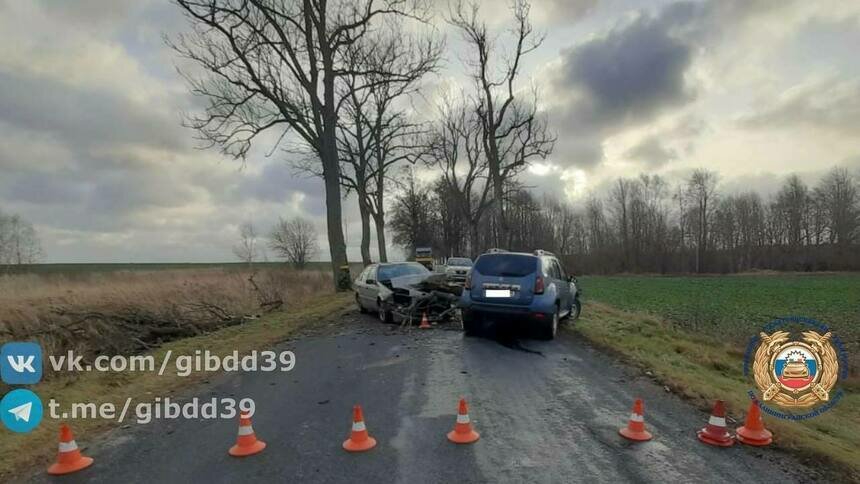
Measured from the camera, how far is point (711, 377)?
8086mm

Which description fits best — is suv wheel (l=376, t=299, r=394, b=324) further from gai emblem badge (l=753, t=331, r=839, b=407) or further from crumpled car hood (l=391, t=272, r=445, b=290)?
gai emblem badge (l=753, t=331, r=839, b=407)

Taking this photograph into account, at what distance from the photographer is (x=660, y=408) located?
228 inches

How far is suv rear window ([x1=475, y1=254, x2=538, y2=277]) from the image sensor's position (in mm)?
10234

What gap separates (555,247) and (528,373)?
77848mm

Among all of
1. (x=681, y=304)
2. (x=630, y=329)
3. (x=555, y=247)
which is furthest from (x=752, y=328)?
(x=555, y=247)

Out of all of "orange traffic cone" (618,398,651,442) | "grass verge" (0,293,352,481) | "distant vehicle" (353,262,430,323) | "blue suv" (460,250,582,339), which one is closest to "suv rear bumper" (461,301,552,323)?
"blue suv" (460,250,582,339)

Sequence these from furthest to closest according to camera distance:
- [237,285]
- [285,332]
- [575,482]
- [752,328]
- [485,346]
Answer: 1. [237,285]
2. [752,328]
3. [285,332]
4. [485,346]
5. [575,482]

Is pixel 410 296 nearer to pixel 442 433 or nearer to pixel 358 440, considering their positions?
pixel 442 433

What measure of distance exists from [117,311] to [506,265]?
32.7 ft

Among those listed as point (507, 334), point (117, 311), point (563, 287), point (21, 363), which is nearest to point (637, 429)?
point (507, 334)

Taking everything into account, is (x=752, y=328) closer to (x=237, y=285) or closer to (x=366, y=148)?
(x=237, y=285)

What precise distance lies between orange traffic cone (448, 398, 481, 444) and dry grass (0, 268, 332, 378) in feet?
25.8

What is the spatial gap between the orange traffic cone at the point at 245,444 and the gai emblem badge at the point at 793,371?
5963 millimetres

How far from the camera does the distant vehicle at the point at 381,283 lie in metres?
13.2
